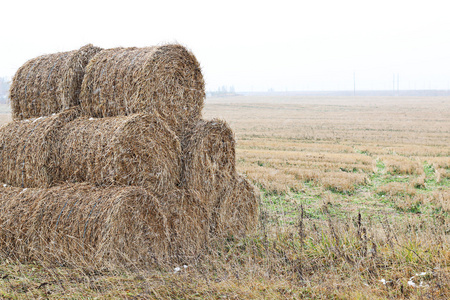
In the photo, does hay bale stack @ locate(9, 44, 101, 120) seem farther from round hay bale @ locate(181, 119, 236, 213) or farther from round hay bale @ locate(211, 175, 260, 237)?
round hay bale @ locate(211, 175, 260, 237)

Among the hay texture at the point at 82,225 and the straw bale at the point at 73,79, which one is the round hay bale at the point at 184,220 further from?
the straw bale at the point at 73,79

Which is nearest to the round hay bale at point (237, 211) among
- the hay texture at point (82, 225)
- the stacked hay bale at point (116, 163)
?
the stacked hay bale at point (116, 163)

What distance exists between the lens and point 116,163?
230 inches

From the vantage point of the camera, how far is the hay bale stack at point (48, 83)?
7262 mm

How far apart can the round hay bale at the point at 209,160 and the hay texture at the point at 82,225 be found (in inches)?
38.3

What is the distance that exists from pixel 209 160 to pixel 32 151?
2.79 m

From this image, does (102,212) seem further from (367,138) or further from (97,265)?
(367,138)

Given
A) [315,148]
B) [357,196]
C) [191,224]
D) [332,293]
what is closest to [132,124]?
[191,224]

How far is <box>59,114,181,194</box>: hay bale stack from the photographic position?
19.3 ft

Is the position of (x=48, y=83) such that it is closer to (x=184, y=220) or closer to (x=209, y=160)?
(x=209, y=160)

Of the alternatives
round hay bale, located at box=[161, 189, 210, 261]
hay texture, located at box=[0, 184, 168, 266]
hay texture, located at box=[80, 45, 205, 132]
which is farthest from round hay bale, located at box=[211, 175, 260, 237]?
hay texture, located at box=[80, 45, 205, 132]

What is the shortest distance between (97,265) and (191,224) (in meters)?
1.80

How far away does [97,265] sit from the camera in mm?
5266

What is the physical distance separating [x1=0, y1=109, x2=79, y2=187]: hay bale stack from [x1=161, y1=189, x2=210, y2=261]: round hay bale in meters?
1.82
